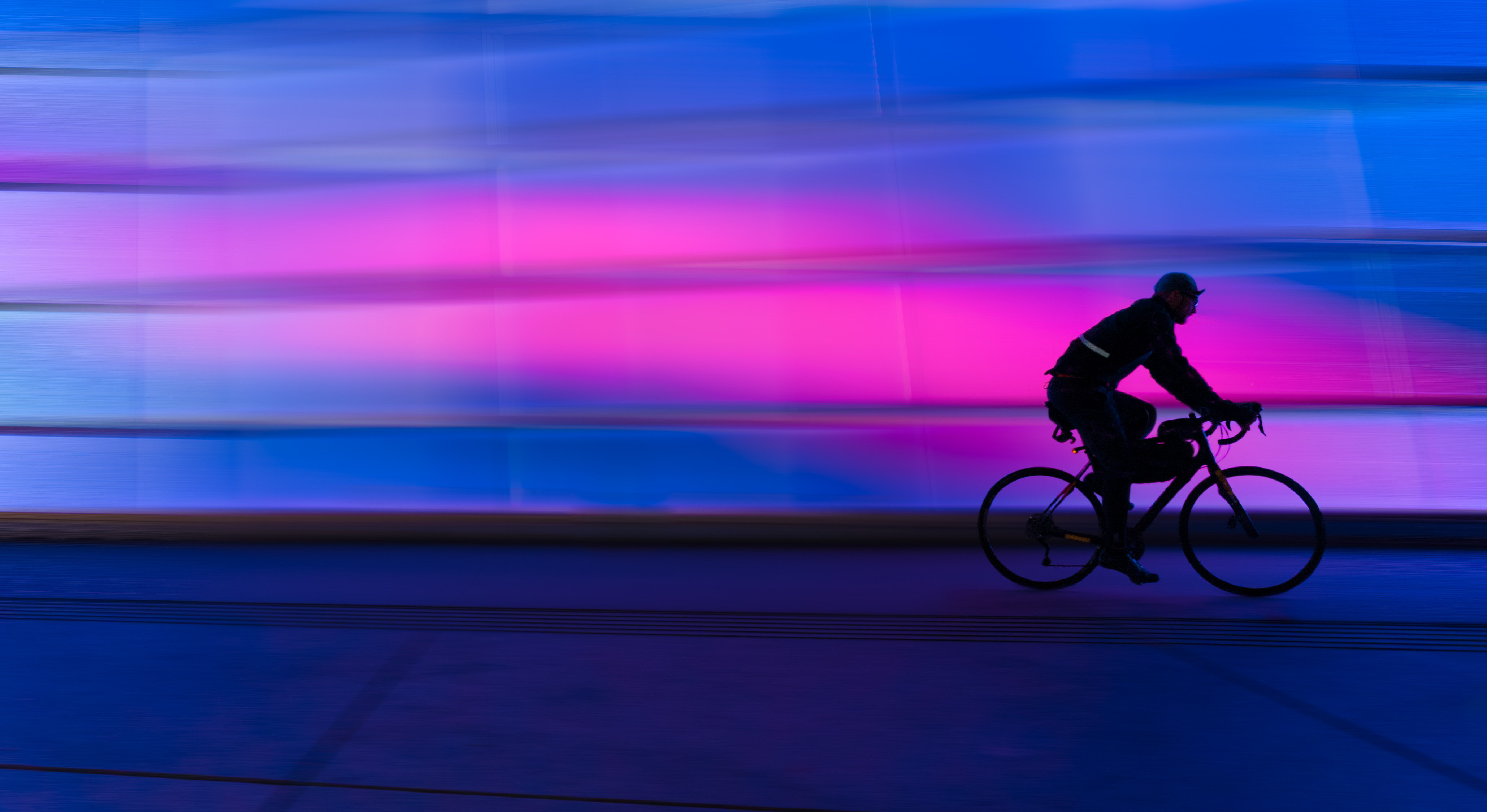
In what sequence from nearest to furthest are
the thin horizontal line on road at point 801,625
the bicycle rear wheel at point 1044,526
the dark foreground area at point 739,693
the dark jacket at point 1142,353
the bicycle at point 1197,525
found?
the dark foreground area at point 739,693 → the thin horizontal line on road at point 801,625 → the dark jacket at point 1142,353 → the bicycle at point 1197,525 → the bicycle rear wheel at point 1044,526

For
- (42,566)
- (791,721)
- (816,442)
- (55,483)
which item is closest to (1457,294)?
(816,442)

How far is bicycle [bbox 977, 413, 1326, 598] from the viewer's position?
18.2 ft

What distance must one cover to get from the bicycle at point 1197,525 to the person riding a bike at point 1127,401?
3.2 inches

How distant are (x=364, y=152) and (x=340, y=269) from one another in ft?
3.32

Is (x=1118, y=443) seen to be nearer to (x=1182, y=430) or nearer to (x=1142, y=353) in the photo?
(x=1182, y=430)

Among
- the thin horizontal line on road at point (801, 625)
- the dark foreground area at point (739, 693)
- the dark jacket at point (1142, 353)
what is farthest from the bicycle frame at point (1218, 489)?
the thin horizontal line on road at point (801, 625)

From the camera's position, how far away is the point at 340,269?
876cm

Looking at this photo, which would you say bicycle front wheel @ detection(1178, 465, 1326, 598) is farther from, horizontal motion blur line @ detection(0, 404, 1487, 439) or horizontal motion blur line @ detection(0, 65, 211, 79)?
horizontal motion blur line @ detection(0, 65, 211, 79)

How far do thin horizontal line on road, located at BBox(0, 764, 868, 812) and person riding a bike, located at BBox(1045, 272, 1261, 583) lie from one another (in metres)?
3.23

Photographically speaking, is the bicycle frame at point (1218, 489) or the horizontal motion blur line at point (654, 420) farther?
the horizontal motion blur line at point (654, 420)

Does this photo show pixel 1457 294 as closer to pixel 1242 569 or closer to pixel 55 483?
pixel 1242 569

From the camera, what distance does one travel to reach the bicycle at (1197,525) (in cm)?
556

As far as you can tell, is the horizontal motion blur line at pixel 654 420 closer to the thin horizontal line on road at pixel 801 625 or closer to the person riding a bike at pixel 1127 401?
the person riding a bike at pixel 1127 401

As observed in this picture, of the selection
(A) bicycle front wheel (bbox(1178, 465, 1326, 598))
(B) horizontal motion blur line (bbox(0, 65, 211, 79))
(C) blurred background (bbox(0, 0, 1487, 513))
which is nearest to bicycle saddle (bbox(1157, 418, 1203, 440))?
(A) bicycle front wheel (bbox(1178, 465, 1326, 598))
